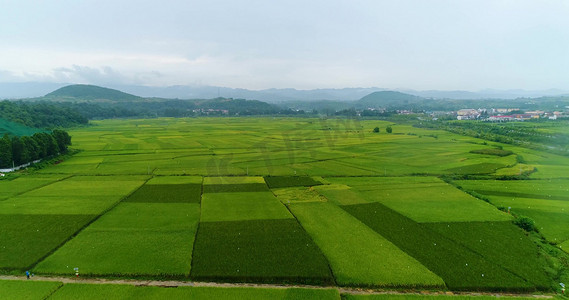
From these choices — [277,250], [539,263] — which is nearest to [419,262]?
[539,263]

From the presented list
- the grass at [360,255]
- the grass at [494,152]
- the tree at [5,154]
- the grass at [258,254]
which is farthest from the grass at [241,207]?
the grass at [494,152]

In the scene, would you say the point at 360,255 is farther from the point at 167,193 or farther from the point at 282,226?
the point at 167,193

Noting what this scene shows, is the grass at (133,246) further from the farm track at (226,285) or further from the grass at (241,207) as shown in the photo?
the grass at (241,207)

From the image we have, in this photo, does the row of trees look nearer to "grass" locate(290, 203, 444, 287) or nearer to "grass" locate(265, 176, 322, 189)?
"grass" locate(265, 176, 322, 189)

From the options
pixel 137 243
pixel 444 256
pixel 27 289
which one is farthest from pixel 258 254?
pixel 27 289

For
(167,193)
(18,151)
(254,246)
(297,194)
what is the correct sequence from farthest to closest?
(18,151)
(297,194)
(167,193)
(254,246)

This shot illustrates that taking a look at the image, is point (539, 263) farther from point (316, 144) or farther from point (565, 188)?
point (316, 144)
